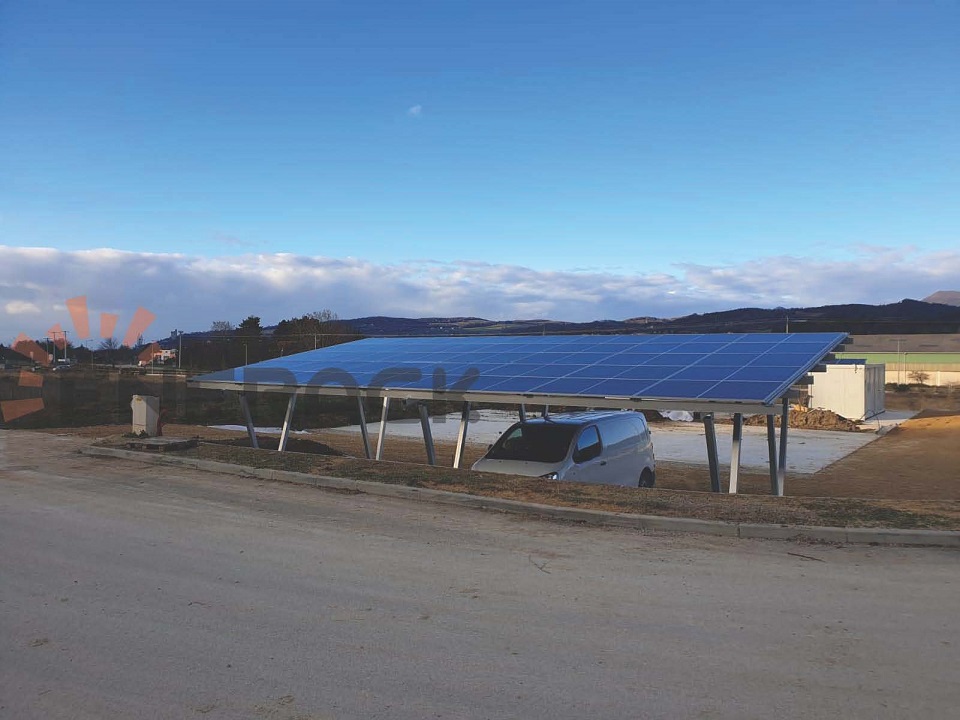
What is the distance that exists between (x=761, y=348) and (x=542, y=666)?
12.5 metres

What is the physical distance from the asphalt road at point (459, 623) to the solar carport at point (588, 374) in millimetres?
4390

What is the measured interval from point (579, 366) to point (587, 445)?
3377 millimetres

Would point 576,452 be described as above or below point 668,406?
below

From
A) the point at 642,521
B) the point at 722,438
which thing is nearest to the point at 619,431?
the point at 642,521

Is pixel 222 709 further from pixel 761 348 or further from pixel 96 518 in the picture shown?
pixel 761 348

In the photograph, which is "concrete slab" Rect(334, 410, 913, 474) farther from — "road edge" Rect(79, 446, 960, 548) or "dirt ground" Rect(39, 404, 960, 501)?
"road edge" Rect(79, 446, 960, 548)

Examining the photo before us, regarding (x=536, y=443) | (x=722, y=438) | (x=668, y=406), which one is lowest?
(x=722, y=438)

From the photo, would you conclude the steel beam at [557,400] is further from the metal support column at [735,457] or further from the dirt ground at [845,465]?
the dirt ground at [845,465]

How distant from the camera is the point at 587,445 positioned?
13.6m

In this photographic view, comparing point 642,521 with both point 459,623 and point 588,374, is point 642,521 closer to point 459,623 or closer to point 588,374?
point 459,623

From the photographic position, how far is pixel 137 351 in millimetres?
76938

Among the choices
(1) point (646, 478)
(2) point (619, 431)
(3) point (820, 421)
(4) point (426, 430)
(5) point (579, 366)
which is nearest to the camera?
(2) point (619, 431)

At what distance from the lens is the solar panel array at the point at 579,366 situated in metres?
13.4

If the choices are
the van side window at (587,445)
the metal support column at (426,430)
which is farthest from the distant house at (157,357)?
the van side window at (587,445)
